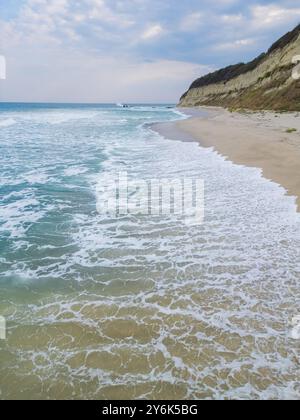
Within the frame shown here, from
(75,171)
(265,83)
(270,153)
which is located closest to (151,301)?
(75,171)

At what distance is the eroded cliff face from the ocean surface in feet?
117

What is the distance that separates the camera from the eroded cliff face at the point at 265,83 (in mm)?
41781

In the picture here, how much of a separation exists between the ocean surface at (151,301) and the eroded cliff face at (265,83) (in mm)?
35667

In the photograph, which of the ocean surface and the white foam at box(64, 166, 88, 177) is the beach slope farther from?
the white foam at box(64, 166, 88, 177)

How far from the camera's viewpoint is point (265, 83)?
5344 cm

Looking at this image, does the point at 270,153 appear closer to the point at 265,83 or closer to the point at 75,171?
the point at 75,171

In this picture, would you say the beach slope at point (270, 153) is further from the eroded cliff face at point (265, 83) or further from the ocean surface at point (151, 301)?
the eroded cliff face at point (265, 83)
